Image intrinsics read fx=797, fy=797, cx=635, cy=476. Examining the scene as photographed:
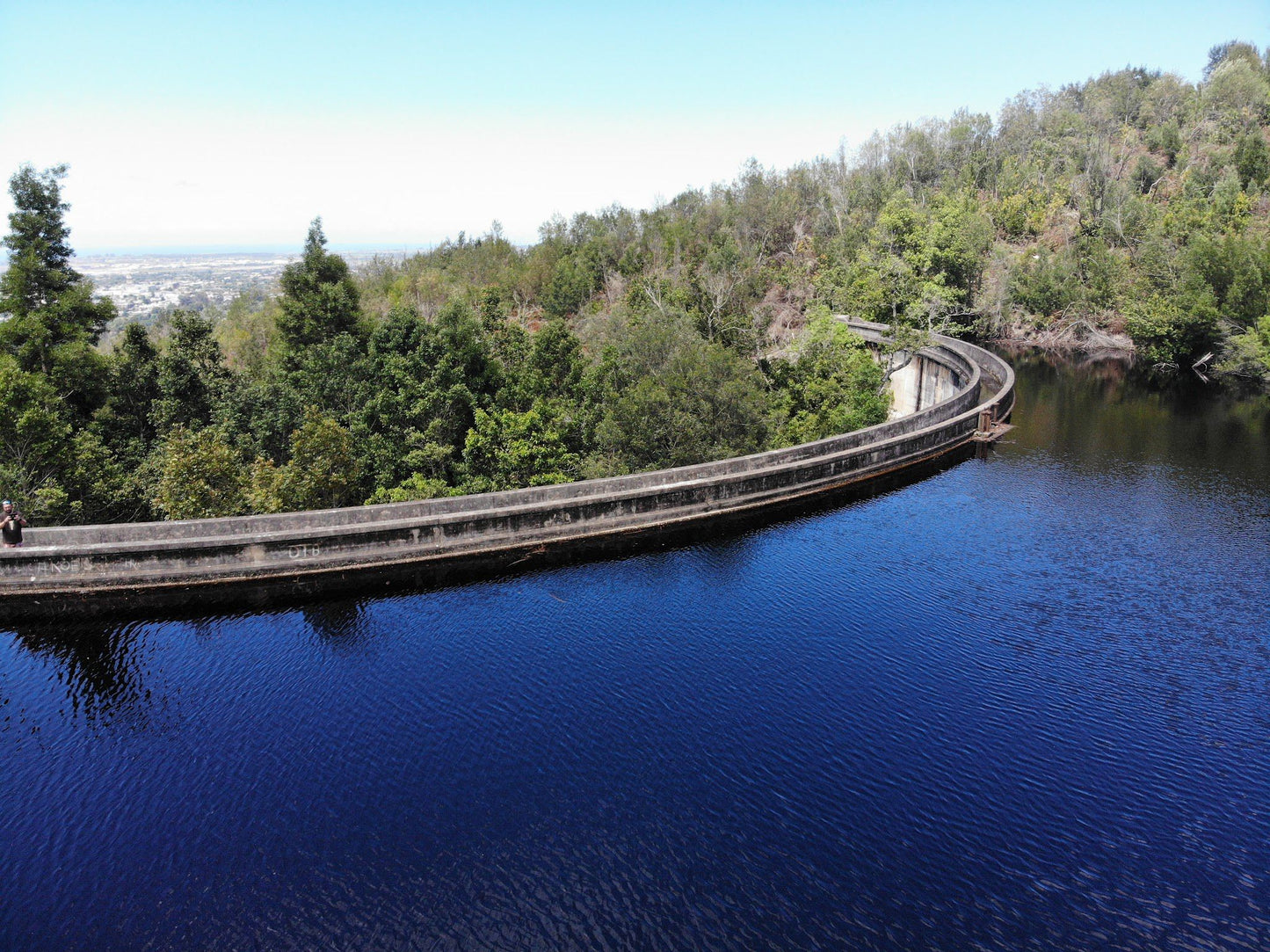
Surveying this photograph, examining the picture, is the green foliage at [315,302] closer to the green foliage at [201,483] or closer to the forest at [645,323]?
the forest at [645,323]

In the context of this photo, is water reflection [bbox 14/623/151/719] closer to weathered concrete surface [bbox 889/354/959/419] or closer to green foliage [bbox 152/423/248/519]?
green foliage [bbox 152/423/248/519]

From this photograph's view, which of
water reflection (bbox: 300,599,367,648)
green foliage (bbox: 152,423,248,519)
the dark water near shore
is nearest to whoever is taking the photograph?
the dark water near shore

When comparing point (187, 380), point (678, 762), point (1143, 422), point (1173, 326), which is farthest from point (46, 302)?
point (1173, 326)

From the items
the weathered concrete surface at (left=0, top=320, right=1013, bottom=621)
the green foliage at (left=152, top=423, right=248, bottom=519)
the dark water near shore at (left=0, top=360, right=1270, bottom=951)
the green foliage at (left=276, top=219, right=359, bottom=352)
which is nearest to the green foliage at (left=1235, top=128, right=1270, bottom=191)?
the dark water near shore at (left=0, top=360, right=1270, bottom=951)

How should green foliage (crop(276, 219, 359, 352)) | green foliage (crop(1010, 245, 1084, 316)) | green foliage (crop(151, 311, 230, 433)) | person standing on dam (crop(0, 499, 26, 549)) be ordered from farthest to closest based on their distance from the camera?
green foliage (crop(1010, 245, 1084, 316)), green foliage (crop(276, 219, 359, 352)), green foliage (crop(151, 311, 230, 433)), person standing on dam (crop(0, 499, 26, 549))

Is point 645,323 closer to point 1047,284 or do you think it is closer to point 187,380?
point 187,380
